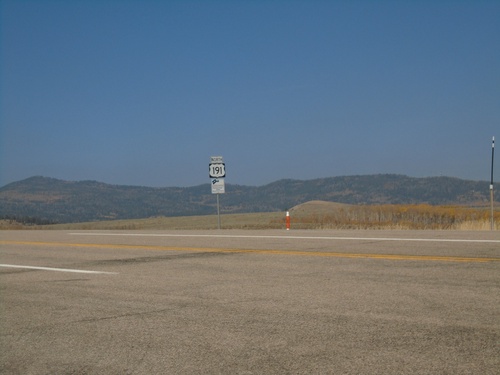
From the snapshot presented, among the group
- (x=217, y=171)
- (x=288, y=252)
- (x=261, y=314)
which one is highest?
(x=217, y=171)

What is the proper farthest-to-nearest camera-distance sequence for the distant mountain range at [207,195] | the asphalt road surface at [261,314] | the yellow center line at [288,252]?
the distant mountain range at [207,195], the yellow center line at [288,252], the asphalt road surface at [261,314]

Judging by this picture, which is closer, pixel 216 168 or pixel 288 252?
pixel 288 252

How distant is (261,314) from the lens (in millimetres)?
6648

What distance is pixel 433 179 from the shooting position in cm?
14662

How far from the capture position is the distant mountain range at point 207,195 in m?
133

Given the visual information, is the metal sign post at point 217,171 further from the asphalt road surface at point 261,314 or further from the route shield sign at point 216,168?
the asphalt road surface at point 261,314

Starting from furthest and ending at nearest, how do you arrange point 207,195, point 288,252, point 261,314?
point 207,195 → point 288,252 → point 261,314

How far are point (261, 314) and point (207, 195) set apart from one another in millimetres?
159141

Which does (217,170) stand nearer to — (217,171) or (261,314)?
(217,171)

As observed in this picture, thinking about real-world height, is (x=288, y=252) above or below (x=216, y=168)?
below

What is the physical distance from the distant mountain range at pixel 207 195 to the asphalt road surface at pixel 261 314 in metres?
115

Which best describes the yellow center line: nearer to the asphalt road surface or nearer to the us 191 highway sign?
the asphalt road surface

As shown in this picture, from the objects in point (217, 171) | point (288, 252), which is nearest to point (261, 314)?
point (288, 252)

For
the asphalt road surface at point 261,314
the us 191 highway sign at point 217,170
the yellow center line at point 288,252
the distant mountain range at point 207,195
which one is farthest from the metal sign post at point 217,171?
the distant mountain range at point 207,195
